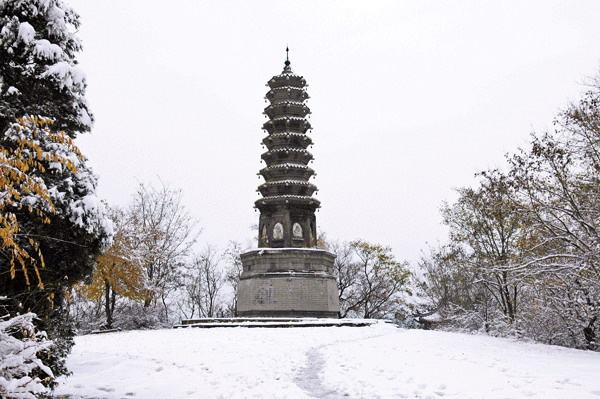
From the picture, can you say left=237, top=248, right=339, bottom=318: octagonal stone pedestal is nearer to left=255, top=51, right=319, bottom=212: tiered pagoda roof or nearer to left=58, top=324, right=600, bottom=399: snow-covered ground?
left=255, top=51, right=319, bottom=212: tiered pagoda roof

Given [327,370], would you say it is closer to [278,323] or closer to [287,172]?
[278,323]

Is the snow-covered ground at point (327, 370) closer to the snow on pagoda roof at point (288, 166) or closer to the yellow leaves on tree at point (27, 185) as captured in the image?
the yellow leaves on tree at point (27, 185)

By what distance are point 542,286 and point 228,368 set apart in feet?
32.3

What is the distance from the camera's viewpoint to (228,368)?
9844mm

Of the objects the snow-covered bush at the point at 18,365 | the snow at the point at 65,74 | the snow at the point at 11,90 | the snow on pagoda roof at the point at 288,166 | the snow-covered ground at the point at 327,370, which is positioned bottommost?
the snow-covered ground at the point at 327,370

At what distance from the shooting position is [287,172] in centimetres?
2989

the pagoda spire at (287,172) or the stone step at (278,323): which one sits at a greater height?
the pagoda spire at (287,172)

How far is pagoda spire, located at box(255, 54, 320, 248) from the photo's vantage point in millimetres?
28906

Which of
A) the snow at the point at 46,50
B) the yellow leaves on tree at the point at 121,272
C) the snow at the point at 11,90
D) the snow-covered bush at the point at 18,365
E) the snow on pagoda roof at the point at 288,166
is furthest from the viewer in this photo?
the snow on pagoda roof at the point at 288,166

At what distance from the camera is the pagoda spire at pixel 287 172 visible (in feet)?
94.8

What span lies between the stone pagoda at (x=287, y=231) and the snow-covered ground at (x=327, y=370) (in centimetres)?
1029

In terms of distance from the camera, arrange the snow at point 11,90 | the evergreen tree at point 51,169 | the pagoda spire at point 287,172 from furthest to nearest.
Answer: the pagoda spire at point 287,172 < the snow at point 11,90 < the evergreen tree at point 51,169

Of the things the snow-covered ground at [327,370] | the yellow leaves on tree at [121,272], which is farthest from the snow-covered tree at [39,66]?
the yellow leaves on tree at [121,272]

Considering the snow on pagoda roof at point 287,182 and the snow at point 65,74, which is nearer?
the snow at point 65,74
